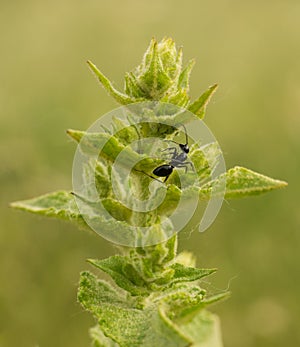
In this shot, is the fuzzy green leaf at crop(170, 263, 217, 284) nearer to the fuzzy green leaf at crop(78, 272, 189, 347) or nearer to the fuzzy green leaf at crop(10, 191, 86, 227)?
the fuzzy green leaf at crop(78, 272, 189, 347)

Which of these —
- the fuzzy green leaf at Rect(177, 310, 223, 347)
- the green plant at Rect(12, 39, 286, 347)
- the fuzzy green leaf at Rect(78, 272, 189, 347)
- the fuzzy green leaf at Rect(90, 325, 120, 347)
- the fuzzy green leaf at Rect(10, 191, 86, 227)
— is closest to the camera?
the fuzzy green leaf at Rect(78, 272, 189, 347)

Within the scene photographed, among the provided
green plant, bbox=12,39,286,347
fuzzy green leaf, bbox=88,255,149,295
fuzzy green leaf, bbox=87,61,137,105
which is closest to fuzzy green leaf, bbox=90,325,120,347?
green plant, bbox=12,39,286,347

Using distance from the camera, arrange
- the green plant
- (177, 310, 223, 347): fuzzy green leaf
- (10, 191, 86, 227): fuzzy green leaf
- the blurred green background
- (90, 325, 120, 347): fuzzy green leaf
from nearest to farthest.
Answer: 1. the green plant
2. (10, 191, 86, 227): fuzzy green leaf
3. (90, 325, 120, 347): fuzzy green leaf
4. (177, 310, 223, 347): fuzzy green leaf
5. the blurred green background

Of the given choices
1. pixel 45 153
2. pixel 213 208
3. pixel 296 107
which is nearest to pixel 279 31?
pixel 296 107

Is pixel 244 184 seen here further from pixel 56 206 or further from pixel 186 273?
pixel 56 206

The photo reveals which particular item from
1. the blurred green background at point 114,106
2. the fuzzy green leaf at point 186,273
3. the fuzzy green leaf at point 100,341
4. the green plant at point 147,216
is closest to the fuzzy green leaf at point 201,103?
the green plant at point 147,216

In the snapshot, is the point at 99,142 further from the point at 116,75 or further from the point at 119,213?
the point at 116,75
